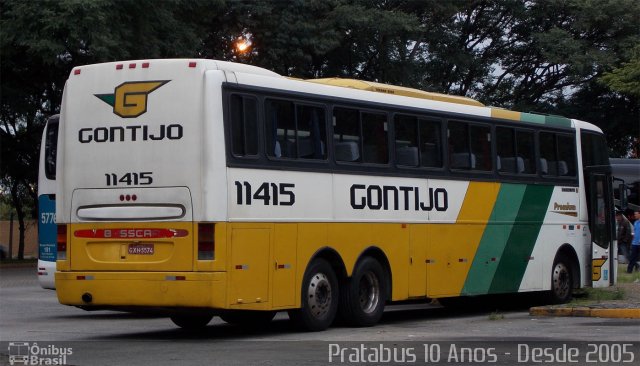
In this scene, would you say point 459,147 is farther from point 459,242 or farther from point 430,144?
point 459,242

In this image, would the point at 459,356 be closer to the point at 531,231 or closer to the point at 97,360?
the point at 97,360

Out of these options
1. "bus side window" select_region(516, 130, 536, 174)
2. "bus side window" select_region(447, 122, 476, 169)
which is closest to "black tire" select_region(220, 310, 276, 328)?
"bus side window" select_region(447, 122, 476, 169)

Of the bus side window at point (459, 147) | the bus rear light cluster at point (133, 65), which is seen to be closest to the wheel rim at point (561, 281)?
the bus side window at point (459, 147)

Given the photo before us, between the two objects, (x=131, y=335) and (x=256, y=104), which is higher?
(x=256, y=104)

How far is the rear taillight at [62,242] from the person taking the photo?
49.2 ft

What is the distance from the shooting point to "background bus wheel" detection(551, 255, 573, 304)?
21344 millimetres

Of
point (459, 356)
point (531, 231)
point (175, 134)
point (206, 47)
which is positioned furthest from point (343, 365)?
point (206, 47)

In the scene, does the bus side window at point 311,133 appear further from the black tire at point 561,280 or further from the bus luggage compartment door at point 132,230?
the black tire at point 561,280

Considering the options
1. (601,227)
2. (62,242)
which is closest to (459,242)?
(601,227)

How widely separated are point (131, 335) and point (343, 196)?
11.2 ft

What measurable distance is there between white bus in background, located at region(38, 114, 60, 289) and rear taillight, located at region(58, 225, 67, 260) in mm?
5062

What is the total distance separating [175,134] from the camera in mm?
14375

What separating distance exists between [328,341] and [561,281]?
27.8 ft

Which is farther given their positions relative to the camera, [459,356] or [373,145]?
[373,145]
